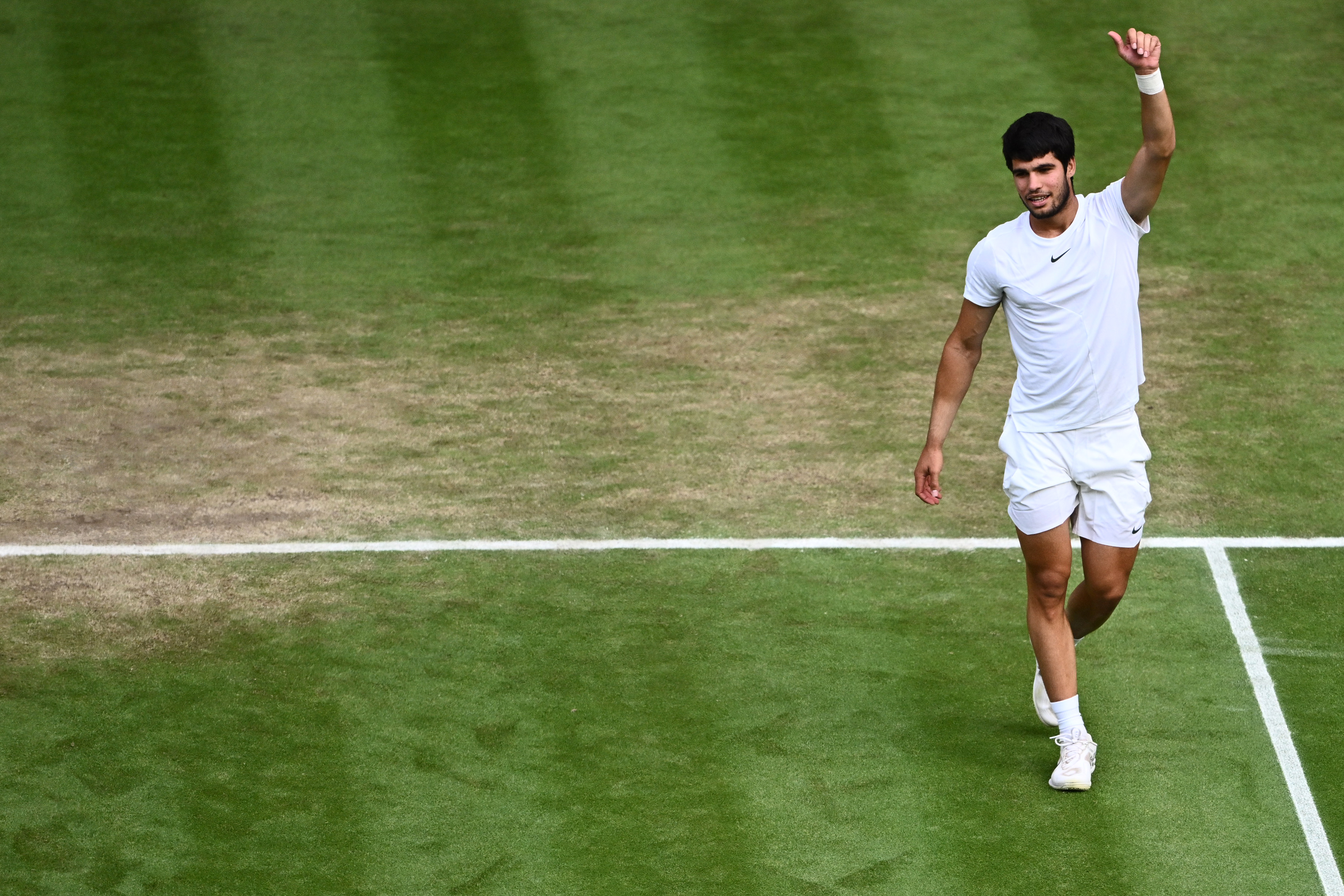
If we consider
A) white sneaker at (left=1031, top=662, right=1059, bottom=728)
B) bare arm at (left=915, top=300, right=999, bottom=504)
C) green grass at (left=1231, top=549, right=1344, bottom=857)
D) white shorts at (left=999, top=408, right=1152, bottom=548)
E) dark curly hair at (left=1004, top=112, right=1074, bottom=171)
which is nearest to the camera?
dark curly hair at (left=1004, top=112, right=1074, bottom=171)

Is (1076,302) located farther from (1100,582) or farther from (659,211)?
(659,211)

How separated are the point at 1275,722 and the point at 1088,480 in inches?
56.8

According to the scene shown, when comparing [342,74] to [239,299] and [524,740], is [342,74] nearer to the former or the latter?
[239,299]

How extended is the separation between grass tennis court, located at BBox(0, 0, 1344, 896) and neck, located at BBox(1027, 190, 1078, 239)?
6.63 ft

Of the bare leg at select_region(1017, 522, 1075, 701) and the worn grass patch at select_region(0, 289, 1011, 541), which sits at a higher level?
the bare leg at select_region(1017, 522, 1075, 701)

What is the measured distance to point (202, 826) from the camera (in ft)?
21.6

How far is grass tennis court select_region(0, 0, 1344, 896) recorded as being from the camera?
6645mm

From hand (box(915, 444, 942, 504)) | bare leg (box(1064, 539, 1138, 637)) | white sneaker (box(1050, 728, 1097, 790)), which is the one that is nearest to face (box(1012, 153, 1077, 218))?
hand (box(915, 444, 942, 504))

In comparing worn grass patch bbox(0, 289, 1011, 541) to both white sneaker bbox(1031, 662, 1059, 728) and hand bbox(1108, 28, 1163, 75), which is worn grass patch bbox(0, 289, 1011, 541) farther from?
hand bbox(1108, 28, 1163, 75)

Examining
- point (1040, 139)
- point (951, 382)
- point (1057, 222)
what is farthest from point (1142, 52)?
point (951, 382)

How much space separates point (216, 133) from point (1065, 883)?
362 inches

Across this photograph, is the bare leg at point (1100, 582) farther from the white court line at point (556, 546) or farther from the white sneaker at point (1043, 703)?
the white court line at point (556, 546)

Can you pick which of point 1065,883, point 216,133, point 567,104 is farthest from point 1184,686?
point 216,133

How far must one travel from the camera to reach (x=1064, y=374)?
21.2 feet
